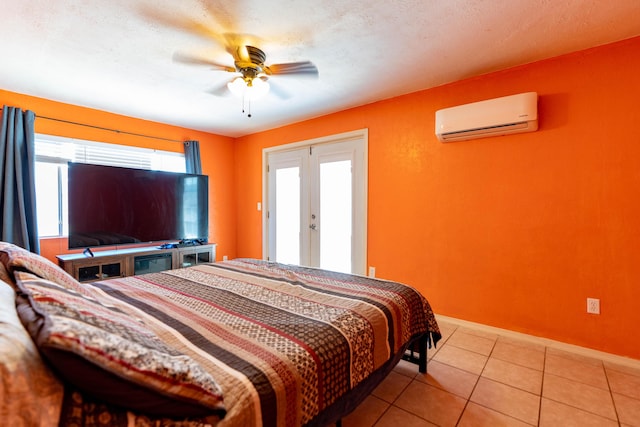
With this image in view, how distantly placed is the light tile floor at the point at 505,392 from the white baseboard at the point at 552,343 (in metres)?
0.04

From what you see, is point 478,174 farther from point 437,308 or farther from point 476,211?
point 437,308

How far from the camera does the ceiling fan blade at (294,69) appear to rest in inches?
82.1

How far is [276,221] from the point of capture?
14.8 ft

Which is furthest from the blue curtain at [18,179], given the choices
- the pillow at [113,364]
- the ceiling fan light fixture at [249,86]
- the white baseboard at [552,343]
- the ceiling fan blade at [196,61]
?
the white baseboard at [552,343]

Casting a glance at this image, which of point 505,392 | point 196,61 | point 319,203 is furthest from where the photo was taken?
point 319,203

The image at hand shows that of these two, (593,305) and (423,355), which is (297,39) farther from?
(593,305)

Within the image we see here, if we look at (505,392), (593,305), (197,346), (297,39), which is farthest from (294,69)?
(593,305)

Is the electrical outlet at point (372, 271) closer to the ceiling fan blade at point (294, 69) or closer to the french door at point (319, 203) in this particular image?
the french door at point (319, 203)

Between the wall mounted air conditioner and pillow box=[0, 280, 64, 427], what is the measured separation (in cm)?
296

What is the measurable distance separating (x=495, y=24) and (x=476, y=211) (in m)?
1.52

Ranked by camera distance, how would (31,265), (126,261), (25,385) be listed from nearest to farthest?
(25,385) < (31,265) < (126,261)

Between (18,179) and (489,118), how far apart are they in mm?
4493

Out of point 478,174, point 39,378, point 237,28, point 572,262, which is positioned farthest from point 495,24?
point 39,378

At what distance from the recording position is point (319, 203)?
3.94 meters
